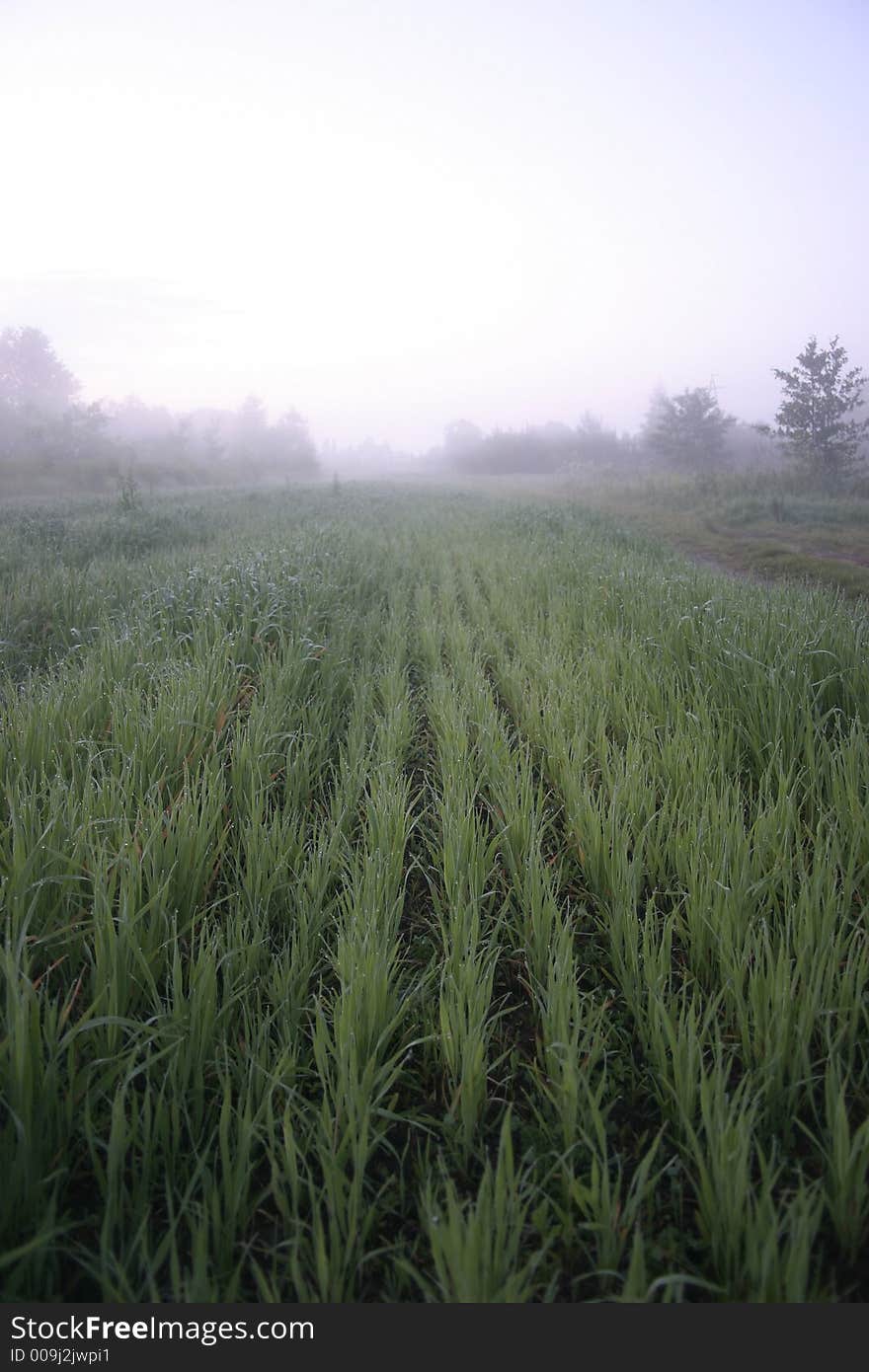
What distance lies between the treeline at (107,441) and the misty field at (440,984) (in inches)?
608

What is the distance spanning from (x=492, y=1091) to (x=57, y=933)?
1100mm

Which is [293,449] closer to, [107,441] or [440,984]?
[107,441]

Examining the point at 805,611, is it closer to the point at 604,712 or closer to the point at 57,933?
the point at 604,712

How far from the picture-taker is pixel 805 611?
3.71 meters

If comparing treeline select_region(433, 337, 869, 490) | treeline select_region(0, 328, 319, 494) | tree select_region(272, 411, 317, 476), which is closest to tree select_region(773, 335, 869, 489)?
treeline select_region(433, 337, 869, 490)

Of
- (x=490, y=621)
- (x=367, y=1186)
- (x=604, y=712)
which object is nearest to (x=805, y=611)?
(x=604, y=712)

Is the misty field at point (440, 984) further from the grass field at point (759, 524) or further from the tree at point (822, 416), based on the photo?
the tree at point (822, 416)

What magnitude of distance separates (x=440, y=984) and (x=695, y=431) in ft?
154

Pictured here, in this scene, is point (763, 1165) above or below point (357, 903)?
below

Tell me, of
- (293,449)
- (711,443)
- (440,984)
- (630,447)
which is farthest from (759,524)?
(293,449)

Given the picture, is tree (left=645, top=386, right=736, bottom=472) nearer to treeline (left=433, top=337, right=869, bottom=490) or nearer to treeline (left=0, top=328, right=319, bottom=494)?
treeline (left=433, top=337, right=869, bottom=490)

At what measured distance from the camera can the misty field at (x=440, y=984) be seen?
0.95 meters

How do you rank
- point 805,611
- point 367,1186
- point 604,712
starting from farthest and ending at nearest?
point 805,611
point 604,712
point 367,1186

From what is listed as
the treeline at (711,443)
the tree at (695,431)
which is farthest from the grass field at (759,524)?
the tree at (695,431)
